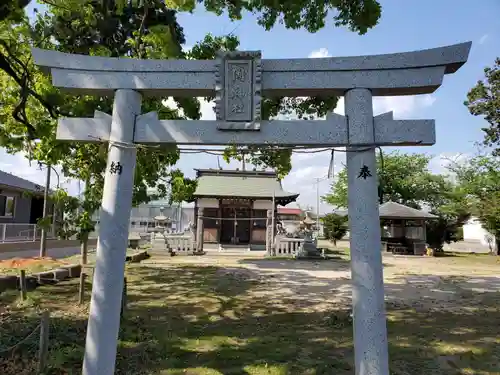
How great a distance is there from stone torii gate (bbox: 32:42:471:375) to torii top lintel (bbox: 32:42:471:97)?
1cm

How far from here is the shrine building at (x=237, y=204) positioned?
25.8 meters

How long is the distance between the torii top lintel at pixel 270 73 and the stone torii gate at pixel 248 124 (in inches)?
0.5

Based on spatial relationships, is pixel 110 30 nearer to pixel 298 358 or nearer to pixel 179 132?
pixel 179 132

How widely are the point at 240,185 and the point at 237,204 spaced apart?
1.62 meters

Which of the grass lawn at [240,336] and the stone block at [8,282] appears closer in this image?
the grass lawn at [240,336]

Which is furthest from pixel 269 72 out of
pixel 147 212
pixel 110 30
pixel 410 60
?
pixel 147 212

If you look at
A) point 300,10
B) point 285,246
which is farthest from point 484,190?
point 300,10

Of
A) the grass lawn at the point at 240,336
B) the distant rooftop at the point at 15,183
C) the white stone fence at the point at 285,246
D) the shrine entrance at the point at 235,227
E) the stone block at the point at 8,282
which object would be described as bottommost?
the grass lawn at the point at 240,336

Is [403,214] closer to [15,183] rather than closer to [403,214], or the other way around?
[403,214]

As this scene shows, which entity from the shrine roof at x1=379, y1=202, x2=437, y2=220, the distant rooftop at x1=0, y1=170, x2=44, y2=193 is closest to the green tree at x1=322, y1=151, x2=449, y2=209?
the shrine roof at x1=379, y1=202, x2=437, y2=220

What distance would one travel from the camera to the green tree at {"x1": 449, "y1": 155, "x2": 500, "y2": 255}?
23.1 meters

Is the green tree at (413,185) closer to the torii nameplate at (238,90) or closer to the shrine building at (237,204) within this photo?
the shrine building at (237,204)

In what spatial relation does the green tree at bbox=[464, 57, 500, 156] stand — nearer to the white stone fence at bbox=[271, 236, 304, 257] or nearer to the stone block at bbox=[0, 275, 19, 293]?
the white stone fence at bbox=[271, 236, 304, 257]

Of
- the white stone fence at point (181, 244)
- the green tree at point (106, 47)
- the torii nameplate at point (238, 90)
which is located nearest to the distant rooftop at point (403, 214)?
the white stone fence at point (181, 244)
